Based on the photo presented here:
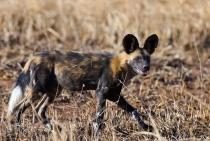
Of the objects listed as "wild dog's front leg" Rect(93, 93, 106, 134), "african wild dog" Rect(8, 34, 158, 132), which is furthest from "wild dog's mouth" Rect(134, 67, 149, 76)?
"wild dog's front leg" Rect(93, 93, 106, 134)

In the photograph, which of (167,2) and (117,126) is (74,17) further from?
(117,126)

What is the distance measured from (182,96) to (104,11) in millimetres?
4225

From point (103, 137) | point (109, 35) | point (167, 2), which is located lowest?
point (103, 137)

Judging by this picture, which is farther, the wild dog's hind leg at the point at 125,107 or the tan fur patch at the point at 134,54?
the tan fur patch at the point at 134,54

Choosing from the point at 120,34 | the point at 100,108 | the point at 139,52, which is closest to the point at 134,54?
the point at 139,52

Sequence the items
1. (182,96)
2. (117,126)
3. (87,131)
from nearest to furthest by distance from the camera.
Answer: (87,131), (117,126), (182,96)

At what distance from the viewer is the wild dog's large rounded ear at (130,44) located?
6.44m

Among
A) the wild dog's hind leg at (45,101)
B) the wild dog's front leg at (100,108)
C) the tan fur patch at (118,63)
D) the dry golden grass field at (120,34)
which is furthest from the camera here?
the dry golden grass field at (120,34)

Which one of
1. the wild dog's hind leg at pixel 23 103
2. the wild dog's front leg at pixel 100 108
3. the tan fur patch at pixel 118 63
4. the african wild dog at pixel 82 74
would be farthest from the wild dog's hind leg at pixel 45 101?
the tan fur patch at pixel 118 63

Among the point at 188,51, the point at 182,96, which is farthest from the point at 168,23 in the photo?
the point at 182,96

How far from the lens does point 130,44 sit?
6.54m

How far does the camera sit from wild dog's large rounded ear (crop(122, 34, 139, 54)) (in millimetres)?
6444

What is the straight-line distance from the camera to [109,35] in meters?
11.1

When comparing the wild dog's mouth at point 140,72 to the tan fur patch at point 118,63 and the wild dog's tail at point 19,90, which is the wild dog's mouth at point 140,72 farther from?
the wild dog's tail at point 19,90
